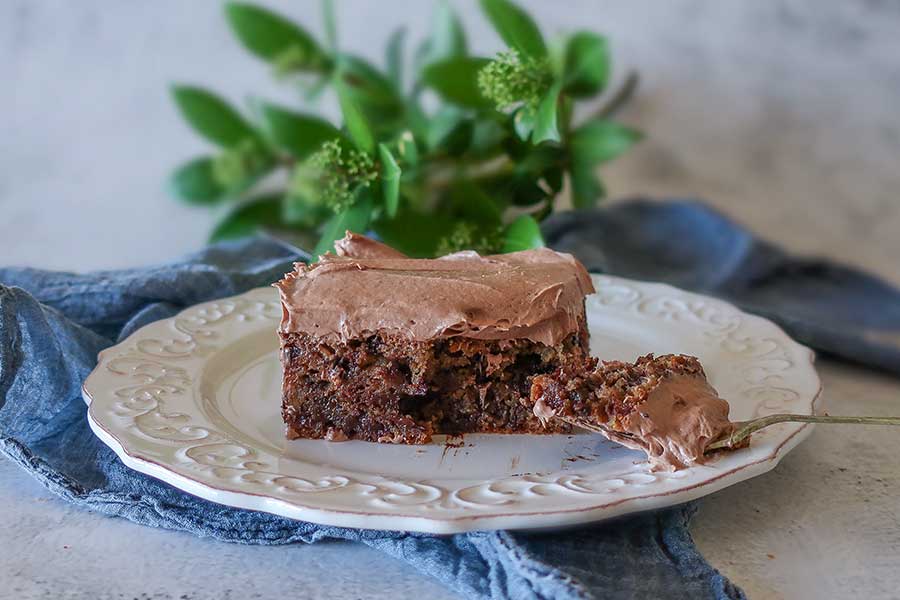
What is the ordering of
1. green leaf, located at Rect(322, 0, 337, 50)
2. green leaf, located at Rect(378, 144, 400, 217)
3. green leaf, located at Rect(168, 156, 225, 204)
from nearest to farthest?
green leaf, located at Rect(378, 144, 400, 217) < green leaf, located at Rect(322, 0, 337, 50) < green leaf, located at Rect(168, 156, 225, 204)

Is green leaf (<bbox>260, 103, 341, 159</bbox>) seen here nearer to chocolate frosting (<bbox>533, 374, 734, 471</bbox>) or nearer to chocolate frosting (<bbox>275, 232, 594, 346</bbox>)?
chocolate frosting (<bbox>275, 232, 594, 346</bbox>)

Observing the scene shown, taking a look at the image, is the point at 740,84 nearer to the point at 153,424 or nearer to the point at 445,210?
the point at 445,210

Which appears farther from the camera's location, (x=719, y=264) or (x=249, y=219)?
(x=249, y=219)

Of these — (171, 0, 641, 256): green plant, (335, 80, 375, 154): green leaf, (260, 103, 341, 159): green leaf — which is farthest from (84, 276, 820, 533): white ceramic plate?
(260, 103, 341, 159): green leaf

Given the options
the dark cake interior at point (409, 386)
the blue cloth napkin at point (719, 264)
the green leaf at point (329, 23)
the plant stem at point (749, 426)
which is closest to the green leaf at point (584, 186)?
the blue cloth napkin at point (719, 264)

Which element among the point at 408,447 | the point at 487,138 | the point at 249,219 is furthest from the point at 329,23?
the point at 408,447

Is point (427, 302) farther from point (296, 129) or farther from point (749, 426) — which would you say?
point (296, 129)
